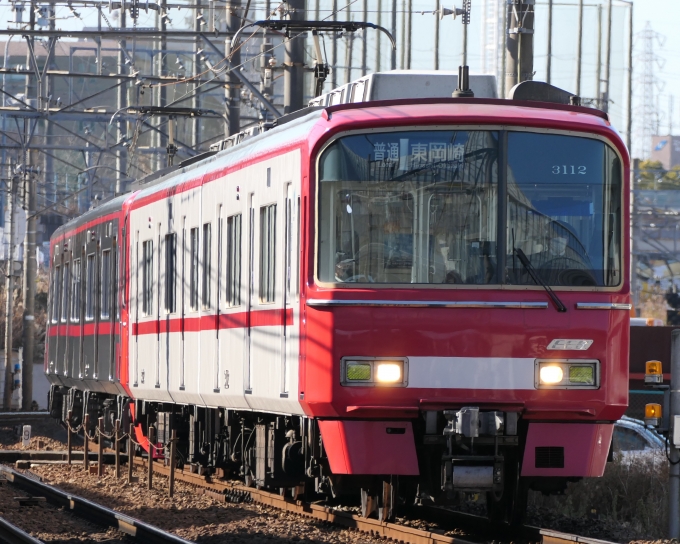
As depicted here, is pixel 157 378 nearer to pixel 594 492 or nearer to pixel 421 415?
pixel 594 492

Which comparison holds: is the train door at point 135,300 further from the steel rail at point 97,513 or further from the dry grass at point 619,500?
the dry grass at point 619,500

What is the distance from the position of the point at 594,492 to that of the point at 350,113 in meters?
5.06

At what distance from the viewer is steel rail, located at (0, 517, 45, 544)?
1057 centimetres

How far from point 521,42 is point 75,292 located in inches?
383

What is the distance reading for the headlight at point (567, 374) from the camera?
959 centimetres

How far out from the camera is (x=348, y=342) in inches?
371

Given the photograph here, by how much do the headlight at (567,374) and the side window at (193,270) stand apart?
4514mm

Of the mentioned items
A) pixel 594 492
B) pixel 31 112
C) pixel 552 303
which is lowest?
pixel 594 492

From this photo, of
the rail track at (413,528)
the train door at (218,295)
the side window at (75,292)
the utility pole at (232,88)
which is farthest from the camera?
the utility pole at (232,88)

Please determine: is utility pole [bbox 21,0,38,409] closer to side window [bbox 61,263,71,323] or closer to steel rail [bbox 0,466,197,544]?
side window [bbox 61,263,71,323]

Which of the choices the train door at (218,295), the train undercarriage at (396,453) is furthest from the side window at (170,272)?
the train door at (218,295)

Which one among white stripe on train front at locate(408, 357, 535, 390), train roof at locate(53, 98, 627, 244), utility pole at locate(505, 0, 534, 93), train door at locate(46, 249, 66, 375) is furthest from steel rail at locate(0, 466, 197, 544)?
train door at locate(46, 249, 66, 375)

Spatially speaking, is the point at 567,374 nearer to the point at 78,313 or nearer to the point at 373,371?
the point at 373,371

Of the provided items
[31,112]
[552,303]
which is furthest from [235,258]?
[31,112]
